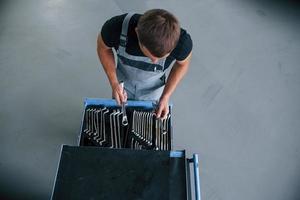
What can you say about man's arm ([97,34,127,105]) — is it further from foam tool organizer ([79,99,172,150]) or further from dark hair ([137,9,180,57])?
dark hair ([137,9,180,57])

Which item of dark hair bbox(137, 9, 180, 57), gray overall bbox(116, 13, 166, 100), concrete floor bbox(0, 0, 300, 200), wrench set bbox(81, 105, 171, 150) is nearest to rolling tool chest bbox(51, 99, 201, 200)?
wrench set bbox(81, 105, 171, 150)

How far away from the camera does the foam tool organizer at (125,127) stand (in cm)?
132

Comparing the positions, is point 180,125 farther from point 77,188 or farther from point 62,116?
point 77,188

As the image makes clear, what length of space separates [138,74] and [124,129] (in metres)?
0.28

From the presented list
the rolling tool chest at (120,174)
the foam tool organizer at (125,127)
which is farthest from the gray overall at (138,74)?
the rolling tool chest at (120,174)

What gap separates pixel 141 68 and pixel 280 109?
4.27 ft

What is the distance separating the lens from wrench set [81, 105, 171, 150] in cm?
132

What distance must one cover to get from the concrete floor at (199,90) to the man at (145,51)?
64cm

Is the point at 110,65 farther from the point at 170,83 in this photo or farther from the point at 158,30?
the point at 158,30

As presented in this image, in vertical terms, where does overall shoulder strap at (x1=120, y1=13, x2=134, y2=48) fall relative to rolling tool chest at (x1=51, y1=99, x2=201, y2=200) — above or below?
above

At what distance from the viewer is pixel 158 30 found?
3.42ft

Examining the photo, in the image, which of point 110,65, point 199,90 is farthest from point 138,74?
point 199,90

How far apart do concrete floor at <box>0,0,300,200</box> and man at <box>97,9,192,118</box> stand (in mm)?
636

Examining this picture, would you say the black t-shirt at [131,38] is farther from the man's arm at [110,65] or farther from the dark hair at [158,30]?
the dark hair at [158,30]
